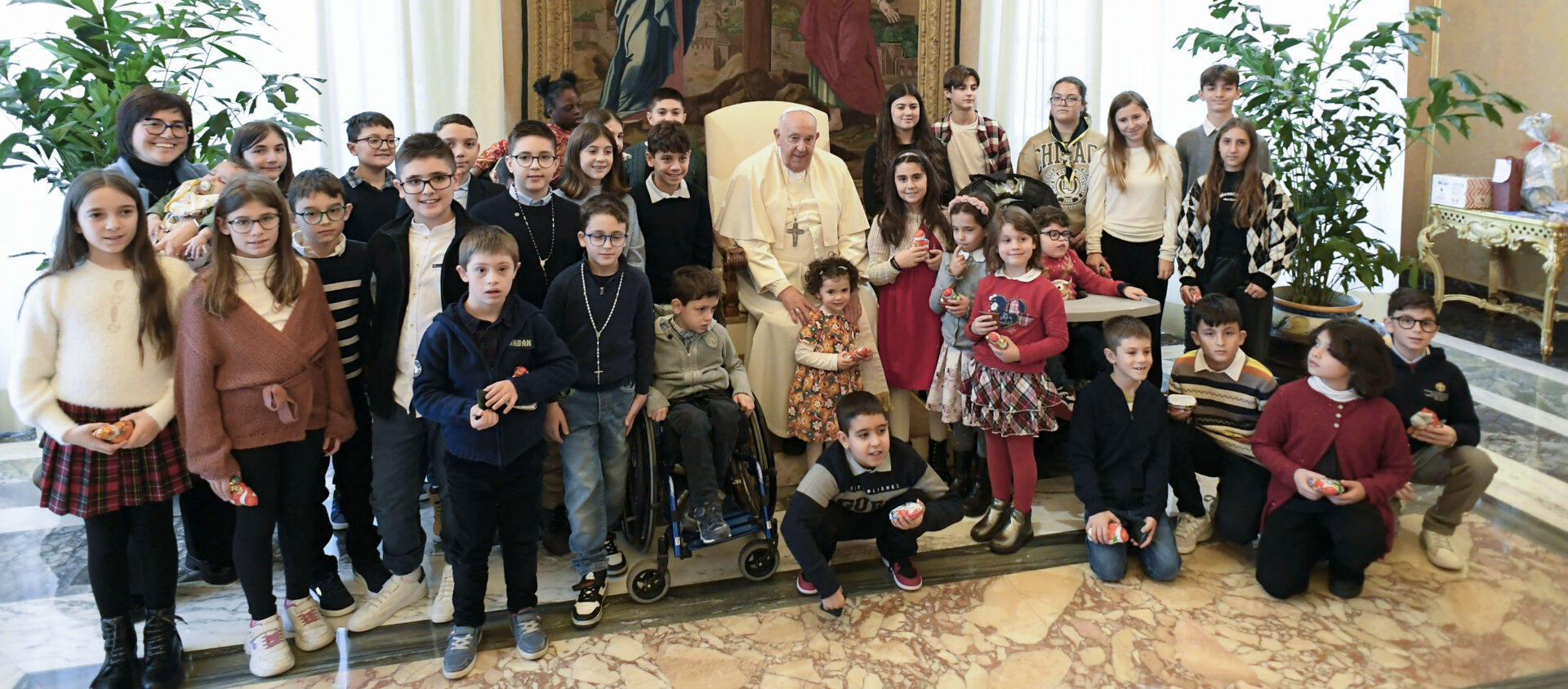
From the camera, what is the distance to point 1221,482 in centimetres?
406

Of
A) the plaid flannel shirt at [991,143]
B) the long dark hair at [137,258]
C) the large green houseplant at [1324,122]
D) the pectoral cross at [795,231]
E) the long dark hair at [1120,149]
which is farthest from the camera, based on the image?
the large green houseplant at [1324,122]

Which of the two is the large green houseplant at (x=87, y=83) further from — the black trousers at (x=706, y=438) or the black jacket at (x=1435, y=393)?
the black jacket at (x=1435, y=393)

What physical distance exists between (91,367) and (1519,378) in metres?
6.83

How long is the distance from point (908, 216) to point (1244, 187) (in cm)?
150

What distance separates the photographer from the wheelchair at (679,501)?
11.8 feet

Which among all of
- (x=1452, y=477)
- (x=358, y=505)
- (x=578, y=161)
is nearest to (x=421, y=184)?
(x=578, y=161)

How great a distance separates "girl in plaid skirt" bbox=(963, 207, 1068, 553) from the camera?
388 centimetres

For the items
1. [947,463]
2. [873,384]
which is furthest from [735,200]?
[947,463]

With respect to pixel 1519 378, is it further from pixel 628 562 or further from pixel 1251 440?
pixel 628 562

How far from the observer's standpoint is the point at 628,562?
390 centimetres

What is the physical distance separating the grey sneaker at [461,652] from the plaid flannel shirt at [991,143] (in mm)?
3198

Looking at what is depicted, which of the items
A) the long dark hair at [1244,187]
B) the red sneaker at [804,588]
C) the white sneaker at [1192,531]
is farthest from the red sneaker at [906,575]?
the long dark hair at [1244,187]

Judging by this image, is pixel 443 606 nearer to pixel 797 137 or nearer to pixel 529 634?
pixel 529 634

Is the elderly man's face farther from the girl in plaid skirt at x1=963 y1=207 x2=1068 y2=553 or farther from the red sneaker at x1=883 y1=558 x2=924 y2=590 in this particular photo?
the red sneaker at x1=883 y1=558 x2=924 y2=590
